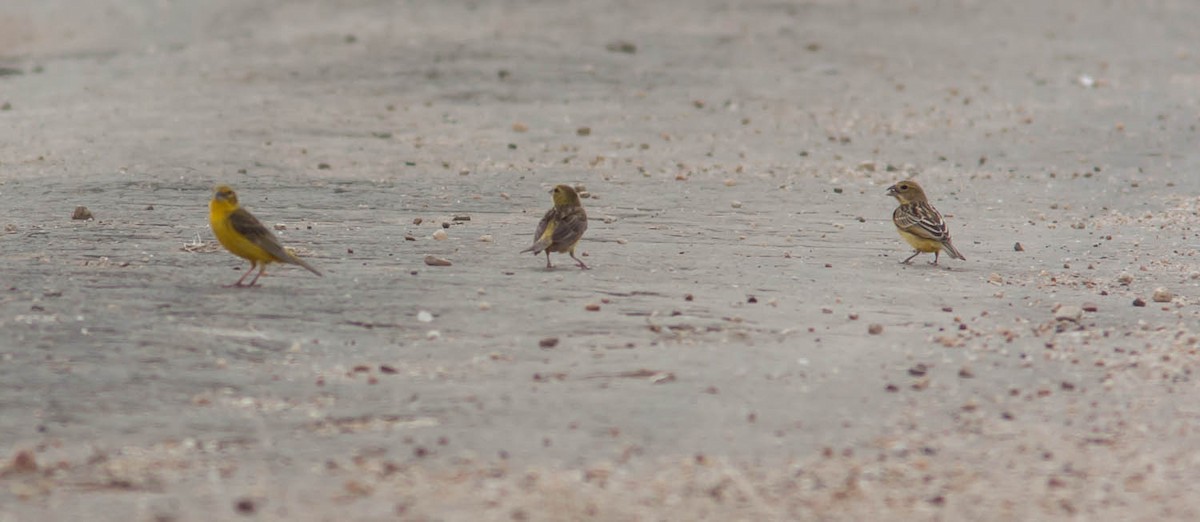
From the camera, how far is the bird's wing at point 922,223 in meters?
10.2

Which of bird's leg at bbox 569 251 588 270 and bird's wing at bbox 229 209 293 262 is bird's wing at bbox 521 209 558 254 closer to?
bird's leg at bbox 569 251 588 270

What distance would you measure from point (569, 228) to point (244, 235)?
1.93 metres

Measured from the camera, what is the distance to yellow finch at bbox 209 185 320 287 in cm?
862

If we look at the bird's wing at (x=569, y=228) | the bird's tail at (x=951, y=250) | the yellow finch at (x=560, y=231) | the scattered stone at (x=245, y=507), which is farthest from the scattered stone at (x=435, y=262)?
the scattered stone at (x=245, y=507)

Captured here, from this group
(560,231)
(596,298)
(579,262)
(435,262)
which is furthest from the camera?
(579,262)

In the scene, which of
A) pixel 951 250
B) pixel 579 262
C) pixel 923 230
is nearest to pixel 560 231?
pixel 579 262

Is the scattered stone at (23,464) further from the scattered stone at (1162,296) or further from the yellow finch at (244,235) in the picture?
the scattered stone at (1162,296)

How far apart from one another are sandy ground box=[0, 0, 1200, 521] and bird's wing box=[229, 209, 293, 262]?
0.25 meters

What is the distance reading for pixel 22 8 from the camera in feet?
90.6

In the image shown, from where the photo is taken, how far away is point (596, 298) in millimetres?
8727

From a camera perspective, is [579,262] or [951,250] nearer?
[579,262]

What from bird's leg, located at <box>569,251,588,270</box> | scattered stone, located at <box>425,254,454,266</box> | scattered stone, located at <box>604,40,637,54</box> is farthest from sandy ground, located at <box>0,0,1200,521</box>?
scattered stone, located at <box>604,40,637,54</box>

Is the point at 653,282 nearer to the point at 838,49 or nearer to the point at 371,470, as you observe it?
the point at 371,470

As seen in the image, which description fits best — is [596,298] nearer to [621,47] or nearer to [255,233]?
[255,233]
